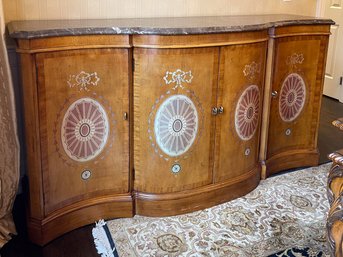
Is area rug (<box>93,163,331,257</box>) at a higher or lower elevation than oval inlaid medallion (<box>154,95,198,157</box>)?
lower

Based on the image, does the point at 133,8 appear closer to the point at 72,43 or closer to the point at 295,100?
the point at 72,43

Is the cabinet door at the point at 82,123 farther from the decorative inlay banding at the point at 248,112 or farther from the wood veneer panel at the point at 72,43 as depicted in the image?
the decorative inlay banding at the point at 248,112

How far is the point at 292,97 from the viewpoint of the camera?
9.43ft

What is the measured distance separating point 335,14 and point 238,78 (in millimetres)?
2782

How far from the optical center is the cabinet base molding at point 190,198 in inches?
93.3

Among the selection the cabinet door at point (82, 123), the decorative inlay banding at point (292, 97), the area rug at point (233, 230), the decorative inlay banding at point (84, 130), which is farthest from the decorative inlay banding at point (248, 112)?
the decorative inlay banding at point (84, 130)

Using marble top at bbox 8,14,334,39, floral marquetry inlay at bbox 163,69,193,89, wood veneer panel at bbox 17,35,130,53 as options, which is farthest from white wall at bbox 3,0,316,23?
floral marquetry inlay at bbox 163,69,193,89

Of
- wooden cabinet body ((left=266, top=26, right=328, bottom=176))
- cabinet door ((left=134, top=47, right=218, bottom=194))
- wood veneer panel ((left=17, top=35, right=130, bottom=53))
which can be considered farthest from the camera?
wooden cabinet body ((left=266, top=26, right=328, bottom=176))

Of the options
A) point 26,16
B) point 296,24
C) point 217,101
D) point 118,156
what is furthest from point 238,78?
point 26,16

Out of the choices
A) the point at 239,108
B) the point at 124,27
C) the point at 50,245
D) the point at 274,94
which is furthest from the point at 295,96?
the point at 50,245

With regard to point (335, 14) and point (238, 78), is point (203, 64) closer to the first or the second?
point (238, 78)

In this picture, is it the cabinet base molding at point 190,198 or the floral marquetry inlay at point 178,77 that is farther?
the cabinet base molding at point 190,198

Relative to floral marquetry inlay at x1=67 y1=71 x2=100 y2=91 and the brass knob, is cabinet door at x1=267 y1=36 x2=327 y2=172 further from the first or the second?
floral marquetry inlay at x1=67 y1=71 x2=100 y2=91

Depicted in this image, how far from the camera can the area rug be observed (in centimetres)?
211
